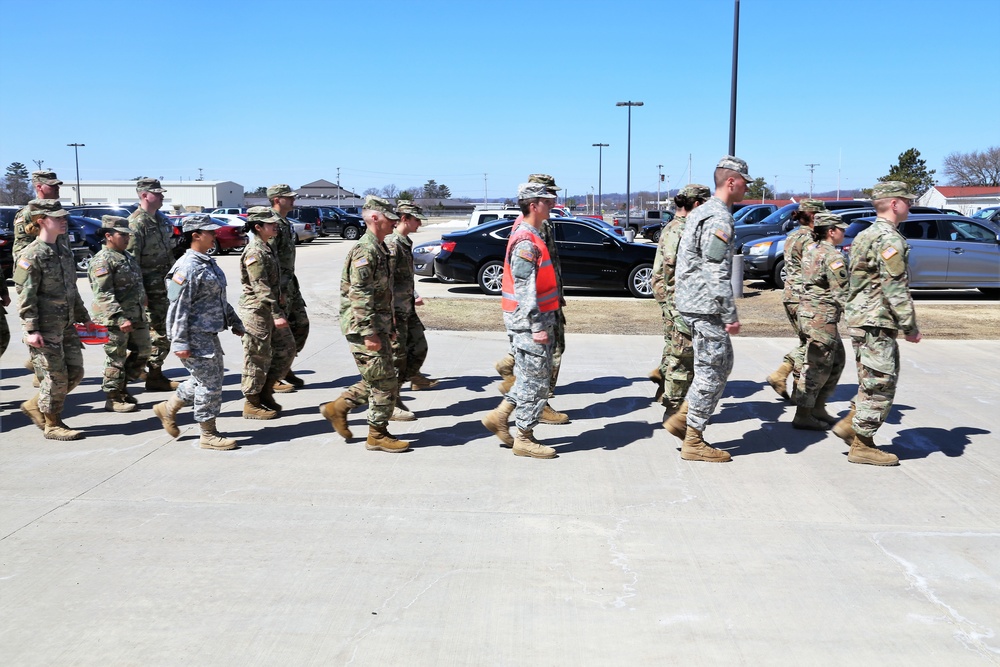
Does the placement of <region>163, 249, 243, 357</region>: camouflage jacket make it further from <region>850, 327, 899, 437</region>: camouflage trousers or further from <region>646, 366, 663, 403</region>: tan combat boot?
<region>850, 327, 899, 437</region>: camouflage trousers

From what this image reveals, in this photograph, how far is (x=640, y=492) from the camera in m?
5.34

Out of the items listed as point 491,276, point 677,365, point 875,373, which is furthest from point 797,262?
point 491,276

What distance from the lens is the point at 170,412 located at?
6258mm

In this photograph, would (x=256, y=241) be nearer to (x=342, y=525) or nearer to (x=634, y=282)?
(x=342, y=525)

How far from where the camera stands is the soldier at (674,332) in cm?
654

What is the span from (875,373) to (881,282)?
0.60 m

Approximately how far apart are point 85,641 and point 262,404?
3876 mm

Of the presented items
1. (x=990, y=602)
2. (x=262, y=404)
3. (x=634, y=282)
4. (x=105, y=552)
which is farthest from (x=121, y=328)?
(x=634, y=282)

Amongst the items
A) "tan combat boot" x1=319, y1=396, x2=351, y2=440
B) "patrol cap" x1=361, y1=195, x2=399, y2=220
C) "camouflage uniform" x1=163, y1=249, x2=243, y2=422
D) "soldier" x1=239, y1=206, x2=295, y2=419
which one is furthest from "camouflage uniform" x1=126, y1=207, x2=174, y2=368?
"patrol cap" x1=361, y1=195, x2=399, y2=220

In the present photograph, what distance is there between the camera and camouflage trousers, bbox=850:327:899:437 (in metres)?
5.63

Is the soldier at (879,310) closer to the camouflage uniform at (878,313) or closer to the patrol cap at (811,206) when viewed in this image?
the camouflage uniform at (878,313)

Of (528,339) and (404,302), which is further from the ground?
(404,302)

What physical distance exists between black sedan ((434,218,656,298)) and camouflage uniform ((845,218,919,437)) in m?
10.5

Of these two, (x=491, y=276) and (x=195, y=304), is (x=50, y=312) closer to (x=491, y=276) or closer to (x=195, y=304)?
(x=195, y=304)
